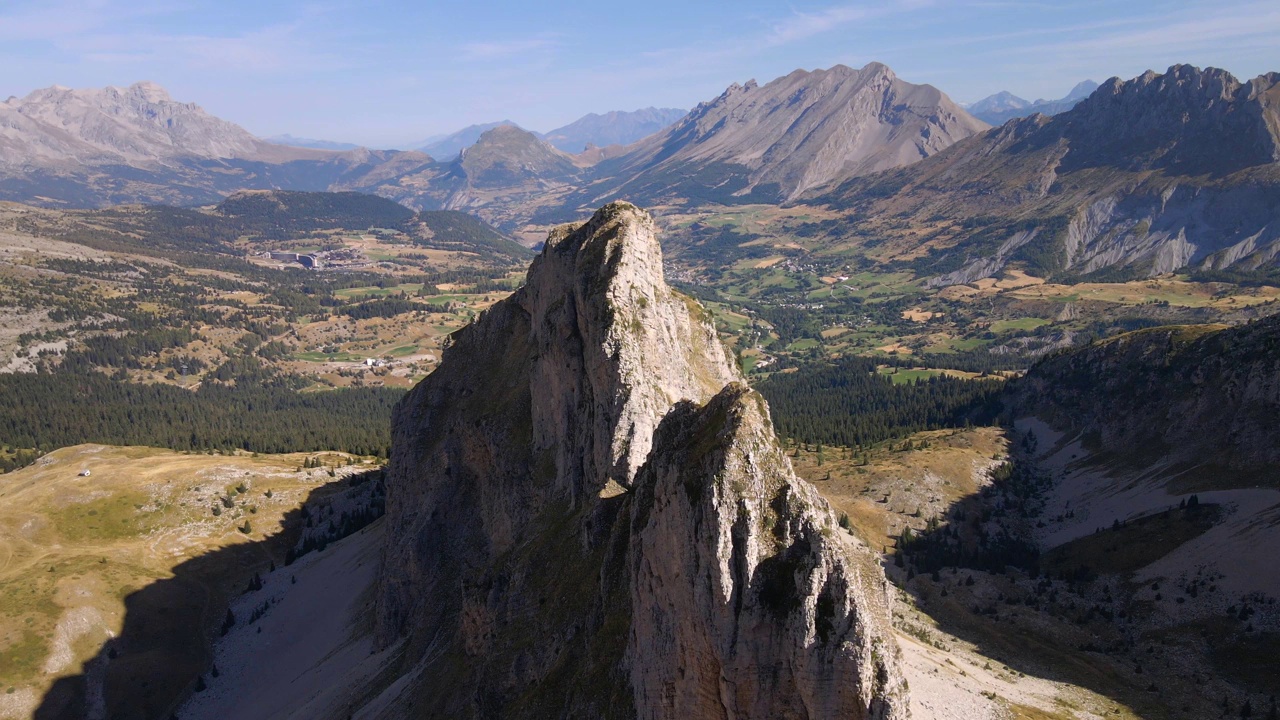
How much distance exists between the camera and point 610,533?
46688 millimetres

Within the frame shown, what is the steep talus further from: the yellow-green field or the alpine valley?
the yellow-green field

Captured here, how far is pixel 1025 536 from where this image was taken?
104438 millimetres

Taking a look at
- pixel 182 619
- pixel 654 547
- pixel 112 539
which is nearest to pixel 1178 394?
pixel 654 547

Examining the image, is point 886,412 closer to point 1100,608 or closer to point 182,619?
point 1100,608

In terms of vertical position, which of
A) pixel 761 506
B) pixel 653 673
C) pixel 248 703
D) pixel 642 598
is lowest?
pixel 248 703

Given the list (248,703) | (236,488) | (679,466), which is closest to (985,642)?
(679,466)

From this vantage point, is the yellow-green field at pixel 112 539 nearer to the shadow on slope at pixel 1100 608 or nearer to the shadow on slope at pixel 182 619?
the shadow on slope at pixel 182 619

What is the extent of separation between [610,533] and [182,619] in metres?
84.4

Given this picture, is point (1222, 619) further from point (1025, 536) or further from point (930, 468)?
point (930, 468)

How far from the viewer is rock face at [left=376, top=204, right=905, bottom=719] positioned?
95.5 ft

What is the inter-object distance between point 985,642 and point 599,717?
5193 centimetres

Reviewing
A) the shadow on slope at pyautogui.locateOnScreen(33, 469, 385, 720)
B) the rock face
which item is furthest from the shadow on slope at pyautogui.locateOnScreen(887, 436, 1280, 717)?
the shadow on slope at pyautogui.locateOnScreen(33, 469, 385, 720)

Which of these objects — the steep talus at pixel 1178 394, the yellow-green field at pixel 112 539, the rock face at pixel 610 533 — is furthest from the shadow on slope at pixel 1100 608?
the yellow-green field at pixel 112 539

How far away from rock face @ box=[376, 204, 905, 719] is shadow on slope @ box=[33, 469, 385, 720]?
101 ft
